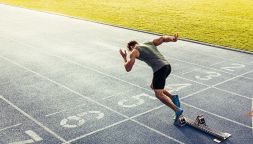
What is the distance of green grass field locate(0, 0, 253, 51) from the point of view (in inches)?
813

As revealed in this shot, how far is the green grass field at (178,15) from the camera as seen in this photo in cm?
2066

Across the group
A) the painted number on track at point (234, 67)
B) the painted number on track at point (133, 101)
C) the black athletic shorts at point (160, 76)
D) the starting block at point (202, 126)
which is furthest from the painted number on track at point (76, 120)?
the painted number on track at point (234, 67)

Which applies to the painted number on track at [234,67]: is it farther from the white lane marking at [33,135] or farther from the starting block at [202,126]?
the white lane marking at [33,135]

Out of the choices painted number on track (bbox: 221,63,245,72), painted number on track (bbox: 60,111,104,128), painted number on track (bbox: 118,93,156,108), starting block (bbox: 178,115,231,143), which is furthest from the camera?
painted number on track (bbox: 221,63,245,72)

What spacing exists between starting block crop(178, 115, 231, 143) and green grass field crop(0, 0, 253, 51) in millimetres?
9879

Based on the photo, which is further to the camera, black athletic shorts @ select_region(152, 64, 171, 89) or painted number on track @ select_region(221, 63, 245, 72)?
painted number on track @ select_region(221, 63, 245, 72)

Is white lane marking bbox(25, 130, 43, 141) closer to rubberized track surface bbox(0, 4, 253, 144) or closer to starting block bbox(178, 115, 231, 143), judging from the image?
rubberized track surface bbox(0, 4, 253, 144)

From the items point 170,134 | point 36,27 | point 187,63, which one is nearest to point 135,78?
point 187,63

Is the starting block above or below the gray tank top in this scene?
below

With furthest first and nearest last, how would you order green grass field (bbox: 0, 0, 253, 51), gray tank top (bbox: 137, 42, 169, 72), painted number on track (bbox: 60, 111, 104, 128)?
green grass field (bbox: 0, 0, 253, 51), painted number on track (bbox: 60, 111, 104, 128), gray tank top (bbox: 137, 42, 169, 72)

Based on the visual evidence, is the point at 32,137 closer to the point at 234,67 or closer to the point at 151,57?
the point at 151,57

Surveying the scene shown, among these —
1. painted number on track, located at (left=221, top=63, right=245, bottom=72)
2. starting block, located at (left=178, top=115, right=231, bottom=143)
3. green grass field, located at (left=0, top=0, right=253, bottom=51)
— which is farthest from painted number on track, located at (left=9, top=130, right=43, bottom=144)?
green grass field, located at (left=0, top=0, right=253, bottom=51)

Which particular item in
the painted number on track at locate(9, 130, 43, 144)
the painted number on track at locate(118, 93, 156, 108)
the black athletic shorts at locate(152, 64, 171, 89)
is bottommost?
the painted number on track at locate(9, 130, 43, 144)

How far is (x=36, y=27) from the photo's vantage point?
22.3 m
